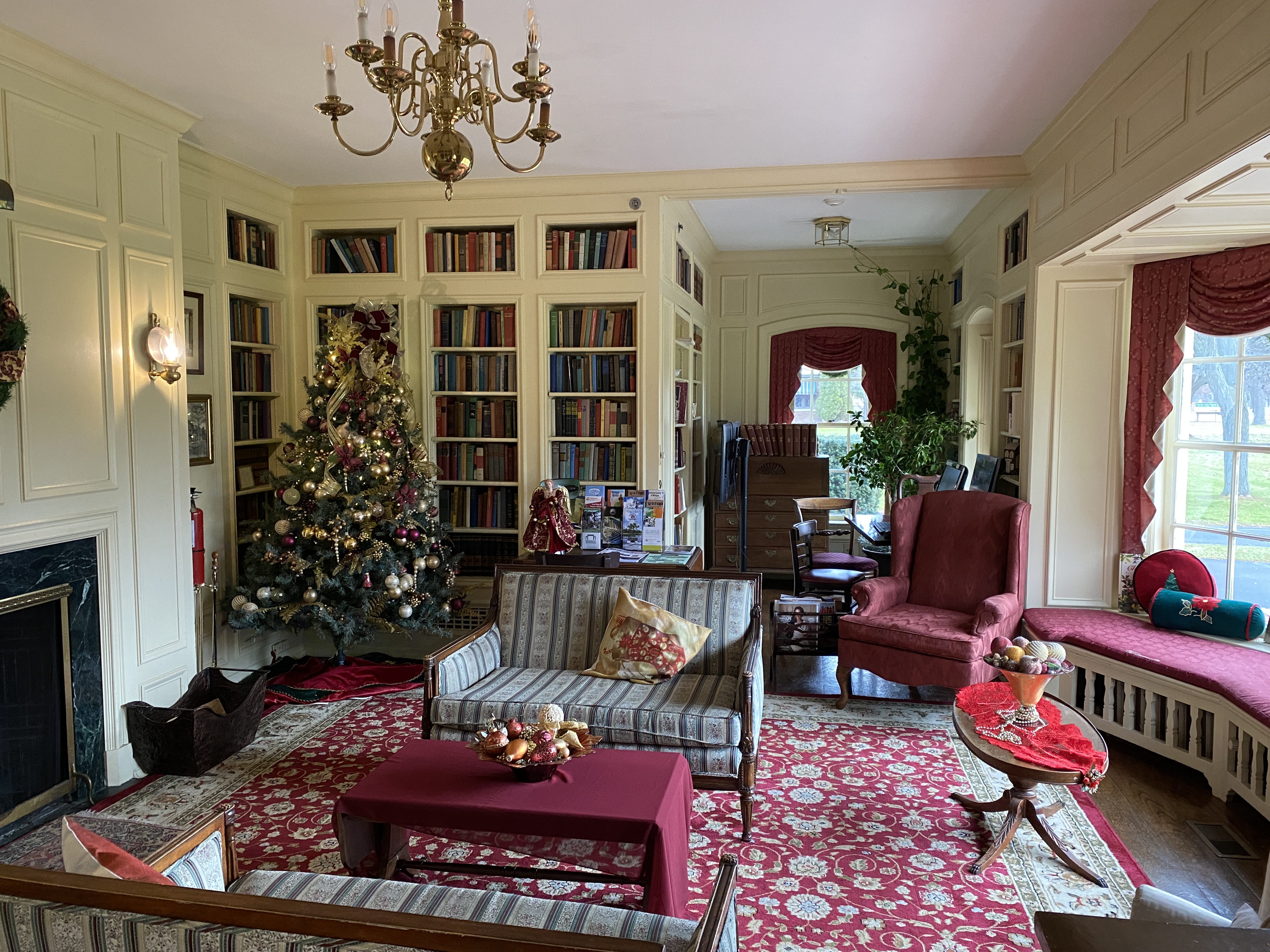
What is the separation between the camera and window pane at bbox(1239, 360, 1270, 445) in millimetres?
3891

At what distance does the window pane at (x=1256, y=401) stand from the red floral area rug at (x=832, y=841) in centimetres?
193

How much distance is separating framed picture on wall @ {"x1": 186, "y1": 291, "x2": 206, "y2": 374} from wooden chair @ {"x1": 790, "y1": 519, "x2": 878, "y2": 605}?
3.61m

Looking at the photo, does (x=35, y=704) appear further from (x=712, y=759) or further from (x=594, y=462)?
(x=594, y=462)

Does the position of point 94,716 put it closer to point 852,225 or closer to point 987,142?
point 987,142

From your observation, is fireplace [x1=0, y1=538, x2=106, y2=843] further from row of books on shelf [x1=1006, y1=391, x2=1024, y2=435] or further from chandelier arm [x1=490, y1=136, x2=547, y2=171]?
row of books on shelf [x1=1006, y1=391, x2=1024, y2=435]

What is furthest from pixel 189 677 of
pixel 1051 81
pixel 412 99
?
pixel 1051 81

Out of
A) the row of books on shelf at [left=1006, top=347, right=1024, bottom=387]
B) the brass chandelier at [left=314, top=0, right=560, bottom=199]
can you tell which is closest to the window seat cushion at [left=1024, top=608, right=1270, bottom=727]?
the row of books on shelf at [left=1006, top=347, right=1024, bottom=387]

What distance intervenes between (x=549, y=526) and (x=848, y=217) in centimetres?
353

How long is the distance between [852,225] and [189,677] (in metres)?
5.59

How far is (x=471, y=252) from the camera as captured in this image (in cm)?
533

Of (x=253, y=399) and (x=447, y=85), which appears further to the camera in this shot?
(x=253, y=399)

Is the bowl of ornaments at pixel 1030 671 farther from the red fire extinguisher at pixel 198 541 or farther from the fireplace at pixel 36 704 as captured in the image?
the red fire extinguisher at pixel 198 541

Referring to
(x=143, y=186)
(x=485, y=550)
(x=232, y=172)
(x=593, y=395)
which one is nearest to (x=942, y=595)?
(x=593, y=395)

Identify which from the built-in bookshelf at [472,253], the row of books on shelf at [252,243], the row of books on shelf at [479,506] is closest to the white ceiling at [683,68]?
the row of books on shelf at [252,243]
